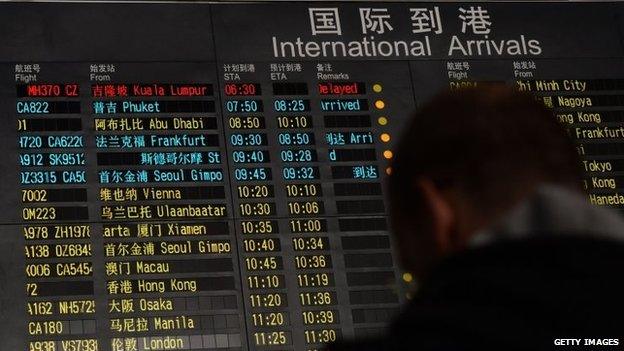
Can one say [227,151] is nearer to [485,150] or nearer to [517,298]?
[485,150]

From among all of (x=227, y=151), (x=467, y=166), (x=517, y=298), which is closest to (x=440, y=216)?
(x=467, y=166)

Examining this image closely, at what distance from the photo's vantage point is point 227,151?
666 cm

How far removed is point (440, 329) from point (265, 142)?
5.52m

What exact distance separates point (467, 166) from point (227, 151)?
17.4ft

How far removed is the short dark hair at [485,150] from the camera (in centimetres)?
139

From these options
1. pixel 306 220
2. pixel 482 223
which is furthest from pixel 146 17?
pixel 482 223

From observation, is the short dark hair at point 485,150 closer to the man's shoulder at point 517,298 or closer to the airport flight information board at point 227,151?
the man's shoulder at point 517,298

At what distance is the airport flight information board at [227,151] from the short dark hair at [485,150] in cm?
482

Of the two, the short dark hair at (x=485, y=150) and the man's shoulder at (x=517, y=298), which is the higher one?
the short dark hair at (x=485, y=150)

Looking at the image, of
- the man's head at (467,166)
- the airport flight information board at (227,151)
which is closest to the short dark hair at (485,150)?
the man's head at (467,166)

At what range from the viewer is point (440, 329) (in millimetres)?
1234

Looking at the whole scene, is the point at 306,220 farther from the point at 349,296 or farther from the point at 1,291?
the point at 1,291

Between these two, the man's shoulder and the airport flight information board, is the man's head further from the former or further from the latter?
the airport flight information board

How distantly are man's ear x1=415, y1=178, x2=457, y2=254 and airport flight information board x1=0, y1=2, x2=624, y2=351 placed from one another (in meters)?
4.84
